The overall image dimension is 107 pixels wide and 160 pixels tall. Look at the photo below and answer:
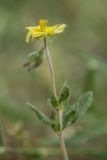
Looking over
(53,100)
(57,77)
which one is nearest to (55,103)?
(53,100)

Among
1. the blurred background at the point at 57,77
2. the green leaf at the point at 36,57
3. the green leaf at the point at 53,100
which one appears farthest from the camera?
the blurred background at the point at 57,77

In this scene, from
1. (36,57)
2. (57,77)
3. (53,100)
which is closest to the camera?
(53,100)

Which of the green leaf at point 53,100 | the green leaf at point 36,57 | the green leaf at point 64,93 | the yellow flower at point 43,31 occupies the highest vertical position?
the yellow flower at point 43,31

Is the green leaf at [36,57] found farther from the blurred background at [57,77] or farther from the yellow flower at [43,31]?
the blurred background at [57,77]

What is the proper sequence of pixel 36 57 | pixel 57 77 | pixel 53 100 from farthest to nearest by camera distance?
pixel 57 77
pixel 36 57
pixel 53 100

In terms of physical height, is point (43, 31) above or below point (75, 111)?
above

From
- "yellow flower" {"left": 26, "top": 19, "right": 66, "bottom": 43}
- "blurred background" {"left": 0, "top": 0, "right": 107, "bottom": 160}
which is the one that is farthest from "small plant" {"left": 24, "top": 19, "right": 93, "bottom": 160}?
"blurred background" {"left": 0, "top": 0, "right": 107, "bottom": 160}

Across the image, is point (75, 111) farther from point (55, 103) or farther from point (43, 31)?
point (43, 31)

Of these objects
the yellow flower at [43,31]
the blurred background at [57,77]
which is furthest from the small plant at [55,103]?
the blurred background at [57,77]
